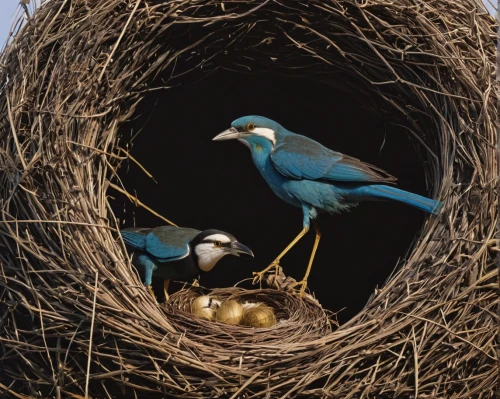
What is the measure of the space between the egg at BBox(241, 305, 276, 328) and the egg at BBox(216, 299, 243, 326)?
0.02 meters

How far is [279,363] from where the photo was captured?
81.2 inches

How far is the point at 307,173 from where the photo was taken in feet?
8.59

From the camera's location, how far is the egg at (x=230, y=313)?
2.46 metres

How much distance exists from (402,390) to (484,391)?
23cm

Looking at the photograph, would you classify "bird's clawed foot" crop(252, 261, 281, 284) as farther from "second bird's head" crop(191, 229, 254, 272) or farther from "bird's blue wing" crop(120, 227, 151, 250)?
"bird's blue wing" crop(120, 227, 151, 250)

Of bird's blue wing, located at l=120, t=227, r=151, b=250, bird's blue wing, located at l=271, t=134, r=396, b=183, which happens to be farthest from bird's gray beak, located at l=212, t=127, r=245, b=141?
bird's blue wing, located at l=120, t=227, r=151, b=250

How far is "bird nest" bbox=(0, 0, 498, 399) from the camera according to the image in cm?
206

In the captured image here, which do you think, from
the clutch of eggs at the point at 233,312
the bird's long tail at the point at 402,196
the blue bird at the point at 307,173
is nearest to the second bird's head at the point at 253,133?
the blue bird at the point at 307,173

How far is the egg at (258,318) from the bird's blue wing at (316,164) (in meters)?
0.41

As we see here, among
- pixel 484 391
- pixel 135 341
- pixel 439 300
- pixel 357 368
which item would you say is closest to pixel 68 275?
pixel 135 341

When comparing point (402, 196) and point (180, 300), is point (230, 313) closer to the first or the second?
point (180, 300)

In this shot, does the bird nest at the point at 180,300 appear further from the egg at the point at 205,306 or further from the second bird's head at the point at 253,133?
the second bird's head at the point at 253,133

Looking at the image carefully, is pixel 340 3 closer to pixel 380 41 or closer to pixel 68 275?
pixel 380 41

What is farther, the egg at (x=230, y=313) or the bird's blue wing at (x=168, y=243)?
the bird's blue wing at (x=168, y=243)
